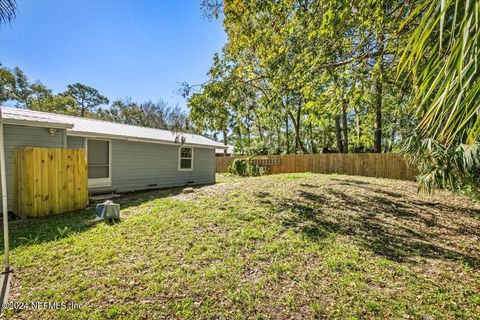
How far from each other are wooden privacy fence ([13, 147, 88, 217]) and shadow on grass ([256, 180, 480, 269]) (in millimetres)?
5357

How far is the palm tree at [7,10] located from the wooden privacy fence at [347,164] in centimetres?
1134

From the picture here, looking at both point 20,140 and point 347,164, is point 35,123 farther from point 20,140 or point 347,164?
point 347,164

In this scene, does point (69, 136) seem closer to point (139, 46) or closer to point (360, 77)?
point (139, 46)

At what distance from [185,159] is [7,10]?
9611 mm

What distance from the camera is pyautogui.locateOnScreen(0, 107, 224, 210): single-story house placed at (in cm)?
622

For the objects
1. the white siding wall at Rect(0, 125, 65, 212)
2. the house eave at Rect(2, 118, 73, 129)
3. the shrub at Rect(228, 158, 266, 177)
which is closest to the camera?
the house eave at Rect(2, 118, 73, 129)

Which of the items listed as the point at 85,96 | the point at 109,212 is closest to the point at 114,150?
Result: the point at 109,212

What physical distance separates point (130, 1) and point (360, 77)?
5.86 m

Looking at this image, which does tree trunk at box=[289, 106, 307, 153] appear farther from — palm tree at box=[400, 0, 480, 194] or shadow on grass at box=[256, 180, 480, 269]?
palm tree at box=[400, 0, 480, 194]

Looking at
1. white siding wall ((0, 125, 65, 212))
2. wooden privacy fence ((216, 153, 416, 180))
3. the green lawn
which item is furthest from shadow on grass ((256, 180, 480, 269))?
white siding wall ((0, 125, 65, 212))

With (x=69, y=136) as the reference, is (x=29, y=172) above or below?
below

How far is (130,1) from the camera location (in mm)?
5945

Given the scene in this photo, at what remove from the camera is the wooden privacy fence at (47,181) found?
18.2 feet

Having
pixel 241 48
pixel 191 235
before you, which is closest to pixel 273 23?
pixel 241 48
